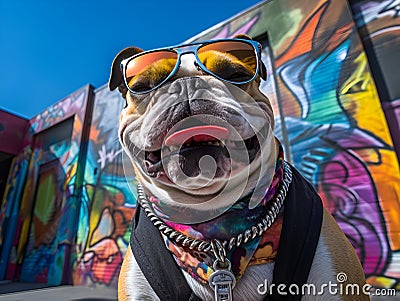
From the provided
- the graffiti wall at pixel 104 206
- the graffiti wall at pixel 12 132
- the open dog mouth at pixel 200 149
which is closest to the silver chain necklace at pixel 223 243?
the open dog mouth at pixel 200 149

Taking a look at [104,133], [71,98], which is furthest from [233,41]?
[71,98]

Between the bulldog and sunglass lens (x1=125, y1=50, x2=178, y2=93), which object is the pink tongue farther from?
sunglass lens (x1=125, y1=50, x2=178, y2=93)

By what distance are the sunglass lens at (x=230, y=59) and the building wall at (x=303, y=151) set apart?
49 centimetres

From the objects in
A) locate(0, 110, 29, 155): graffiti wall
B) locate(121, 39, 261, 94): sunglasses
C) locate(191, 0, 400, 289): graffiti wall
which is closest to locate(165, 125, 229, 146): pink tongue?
locate(121, 39, 261, 94): sunglasses

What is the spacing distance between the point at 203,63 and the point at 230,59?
0.09 metres

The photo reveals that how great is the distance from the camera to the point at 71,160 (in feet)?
17.2

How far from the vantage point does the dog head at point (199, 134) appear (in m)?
0.66

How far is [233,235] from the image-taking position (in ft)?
2.17

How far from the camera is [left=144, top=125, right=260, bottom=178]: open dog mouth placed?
0.65 metres

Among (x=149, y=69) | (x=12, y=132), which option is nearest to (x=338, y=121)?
(x=149, y=69)

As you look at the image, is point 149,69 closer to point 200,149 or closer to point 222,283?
point 200,149

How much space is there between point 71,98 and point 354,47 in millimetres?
5574

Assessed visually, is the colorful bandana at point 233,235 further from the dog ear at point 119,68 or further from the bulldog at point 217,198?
the dog ear at point 119,68

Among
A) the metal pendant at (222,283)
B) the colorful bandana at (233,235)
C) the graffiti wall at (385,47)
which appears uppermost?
the graffiti wall at (385,47)
